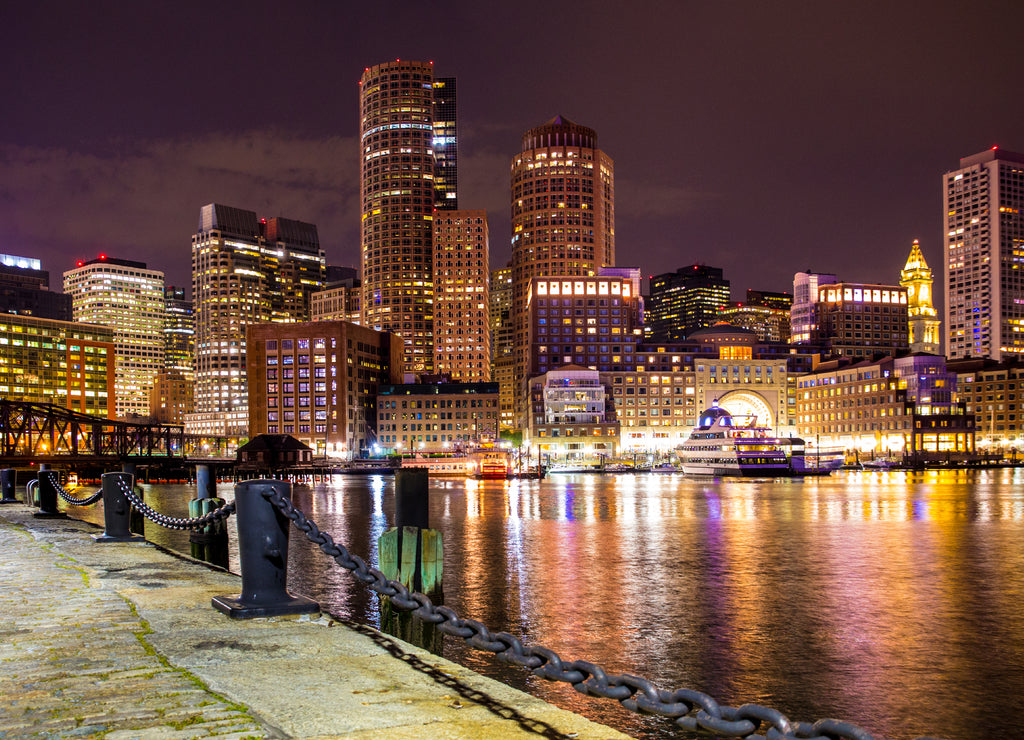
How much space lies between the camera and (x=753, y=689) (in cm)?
1948

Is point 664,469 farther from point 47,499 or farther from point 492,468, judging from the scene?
point 47,499

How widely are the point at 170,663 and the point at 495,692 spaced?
140 inches

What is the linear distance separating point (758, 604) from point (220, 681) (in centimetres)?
2549

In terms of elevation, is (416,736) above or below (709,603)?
above

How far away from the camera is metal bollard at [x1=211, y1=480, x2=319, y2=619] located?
438 inches

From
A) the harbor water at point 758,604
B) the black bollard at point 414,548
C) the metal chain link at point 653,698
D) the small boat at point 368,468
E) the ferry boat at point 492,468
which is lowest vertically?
the small boat at point 368,468

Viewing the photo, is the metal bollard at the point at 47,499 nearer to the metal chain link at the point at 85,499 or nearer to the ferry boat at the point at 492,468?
the metal chain link at the point at 85,499

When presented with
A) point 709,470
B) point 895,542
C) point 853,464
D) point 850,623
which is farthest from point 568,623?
point 853,464

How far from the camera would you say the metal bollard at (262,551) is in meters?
11.1

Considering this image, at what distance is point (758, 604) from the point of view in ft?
98.4

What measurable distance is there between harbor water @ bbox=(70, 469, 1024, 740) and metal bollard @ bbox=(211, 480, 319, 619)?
847 centimetres

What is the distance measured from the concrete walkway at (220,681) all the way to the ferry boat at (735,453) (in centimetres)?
14349

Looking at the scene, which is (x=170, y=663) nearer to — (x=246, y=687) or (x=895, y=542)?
(x=246, y=687)

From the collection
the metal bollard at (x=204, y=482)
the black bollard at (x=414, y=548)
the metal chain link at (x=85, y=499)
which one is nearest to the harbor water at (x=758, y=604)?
the black bollard at (x=414, y=548)
